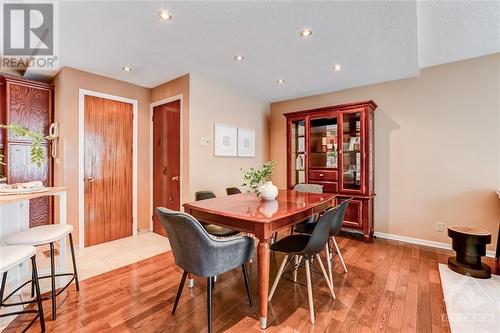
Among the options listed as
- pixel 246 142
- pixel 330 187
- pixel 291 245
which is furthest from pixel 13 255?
pixel 330 187

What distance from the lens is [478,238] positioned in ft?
7.88

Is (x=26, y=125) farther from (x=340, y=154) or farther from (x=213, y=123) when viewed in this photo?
(x=340, y=154)

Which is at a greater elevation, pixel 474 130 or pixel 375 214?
pixel 474 130

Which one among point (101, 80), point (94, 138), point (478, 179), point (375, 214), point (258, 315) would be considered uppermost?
point (101, 80)

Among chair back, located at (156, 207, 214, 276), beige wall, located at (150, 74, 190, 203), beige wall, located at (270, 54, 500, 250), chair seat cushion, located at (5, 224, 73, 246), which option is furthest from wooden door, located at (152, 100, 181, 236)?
beige wall, located at (270, 54, 500, 250)

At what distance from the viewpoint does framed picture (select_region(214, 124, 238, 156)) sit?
3.69m

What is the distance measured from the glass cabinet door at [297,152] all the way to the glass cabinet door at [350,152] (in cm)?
71

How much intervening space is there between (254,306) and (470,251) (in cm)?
234

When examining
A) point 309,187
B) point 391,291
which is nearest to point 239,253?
point 391,291

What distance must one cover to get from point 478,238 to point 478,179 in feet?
3.28

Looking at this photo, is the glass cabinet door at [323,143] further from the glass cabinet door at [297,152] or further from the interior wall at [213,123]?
the interior wall at [213,123]

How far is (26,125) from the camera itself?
317 centimetres

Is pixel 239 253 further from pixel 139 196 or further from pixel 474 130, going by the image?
pixel 474 130

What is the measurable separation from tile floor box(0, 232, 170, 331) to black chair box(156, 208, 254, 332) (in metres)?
1.53
